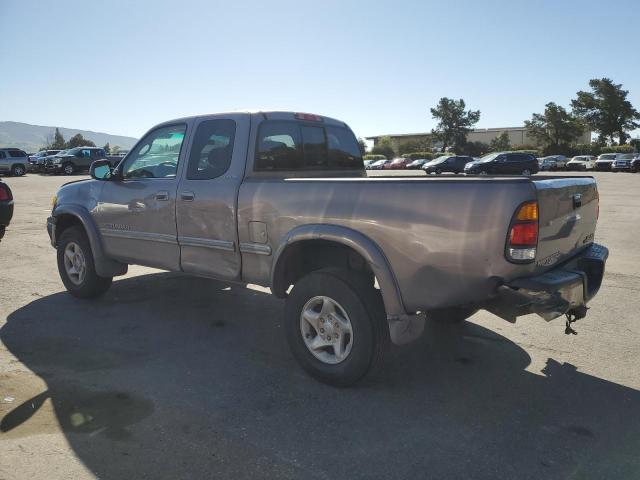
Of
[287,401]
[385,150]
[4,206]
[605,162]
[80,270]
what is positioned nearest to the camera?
[287,401]

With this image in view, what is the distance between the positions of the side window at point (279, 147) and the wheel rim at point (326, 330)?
1.31 meters

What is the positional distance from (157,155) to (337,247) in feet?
7.48

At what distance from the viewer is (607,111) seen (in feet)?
219

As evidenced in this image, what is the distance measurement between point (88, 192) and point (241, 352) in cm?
266

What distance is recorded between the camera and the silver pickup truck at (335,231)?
2.98 meters

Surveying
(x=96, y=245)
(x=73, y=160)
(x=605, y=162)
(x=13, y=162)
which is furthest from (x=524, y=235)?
(x=605, y=162)

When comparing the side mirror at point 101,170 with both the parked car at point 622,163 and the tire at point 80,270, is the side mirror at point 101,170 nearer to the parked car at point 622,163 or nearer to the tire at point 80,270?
the tire at point 80,270

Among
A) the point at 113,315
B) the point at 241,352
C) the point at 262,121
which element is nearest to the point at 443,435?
the point at 241,352

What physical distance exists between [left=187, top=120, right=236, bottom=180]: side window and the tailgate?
244cm

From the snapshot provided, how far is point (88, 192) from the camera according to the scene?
5.55m

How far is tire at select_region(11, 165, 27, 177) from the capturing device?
34812 millimetres

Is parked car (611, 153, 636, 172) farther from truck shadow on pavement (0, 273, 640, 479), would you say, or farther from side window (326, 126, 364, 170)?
truck shadow on pavement (0, 273, 640, 479)

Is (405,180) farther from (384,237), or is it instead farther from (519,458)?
(519,458)

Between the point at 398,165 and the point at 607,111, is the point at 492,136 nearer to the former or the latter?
the point at 607,111
